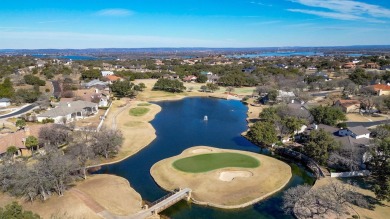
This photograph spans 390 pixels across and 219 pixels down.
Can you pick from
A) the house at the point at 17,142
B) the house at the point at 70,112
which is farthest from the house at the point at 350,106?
the house at the point at 17,142

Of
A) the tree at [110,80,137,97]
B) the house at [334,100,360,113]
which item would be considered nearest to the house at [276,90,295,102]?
the house at [334,100,360,113]

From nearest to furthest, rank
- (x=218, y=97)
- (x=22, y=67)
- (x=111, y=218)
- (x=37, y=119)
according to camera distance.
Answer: (x=111, y=218)
(x=37, y=119)
(x=218, y=97)
(x=22, y=67)

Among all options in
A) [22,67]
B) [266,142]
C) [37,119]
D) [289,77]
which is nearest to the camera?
[266,142]

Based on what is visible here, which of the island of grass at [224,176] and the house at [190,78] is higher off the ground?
the house at [190,78]

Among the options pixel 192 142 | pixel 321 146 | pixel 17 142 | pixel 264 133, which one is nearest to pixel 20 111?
pixel 17 142

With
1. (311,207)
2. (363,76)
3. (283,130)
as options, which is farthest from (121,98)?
(363,76)

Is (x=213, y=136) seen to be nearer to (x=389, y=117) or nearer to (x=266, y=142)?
(x=266, y=142)

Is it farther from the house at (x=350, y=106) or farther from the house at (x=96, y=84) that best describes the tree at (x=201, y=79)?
the house at (x=350, y=106)
